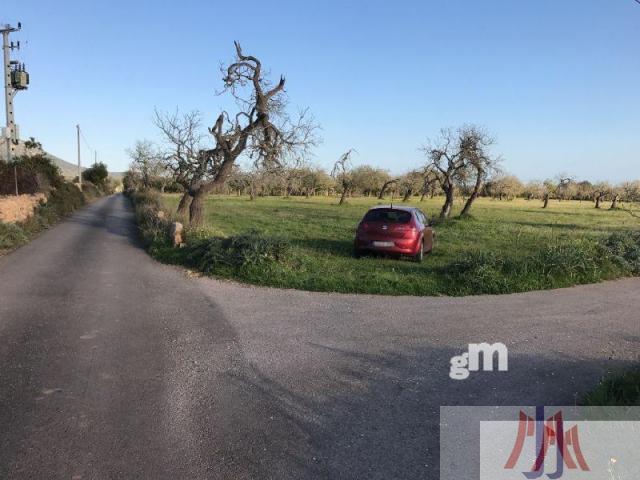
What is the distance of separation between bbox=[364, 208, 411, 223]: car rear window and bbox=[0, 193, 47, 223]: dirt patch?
1174 centimetres

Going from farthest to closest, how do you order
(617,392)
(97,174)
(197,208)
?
(97,174), (197,208), (617,392)

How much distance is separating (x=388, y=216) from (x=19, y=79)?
89.8ft

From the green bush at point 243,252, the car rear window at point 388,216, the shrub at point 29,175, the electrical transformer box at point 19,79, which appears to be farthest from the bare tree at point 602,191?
the electrical transformer box at point 19,79

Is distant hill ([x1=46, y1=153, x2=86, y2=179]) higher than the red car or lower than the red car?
higher

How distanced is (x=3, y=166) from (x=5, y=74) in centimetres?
1298

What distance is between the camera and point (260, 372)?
491 centimetres

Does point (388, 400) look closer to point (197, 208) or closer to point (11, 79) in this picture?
point (197, 208)

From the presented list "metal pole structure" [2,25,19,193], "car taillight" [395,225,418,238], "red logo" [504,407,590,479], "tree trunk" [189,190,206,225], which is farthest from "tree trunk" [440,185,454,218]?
"metal pole structure" [2,25,19,193]

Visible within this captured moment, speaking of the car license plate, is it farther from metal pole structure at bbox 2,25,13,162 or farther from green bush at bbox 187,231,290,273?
metal pole structure at bbox 2,25,13,162

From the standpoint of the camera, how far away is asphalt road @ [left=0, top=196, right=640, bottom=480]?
332 cm

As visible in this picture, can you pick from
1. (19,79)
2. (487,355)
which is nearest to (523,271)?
(487,355)

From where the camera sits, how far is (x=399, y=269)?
1043 centimetres

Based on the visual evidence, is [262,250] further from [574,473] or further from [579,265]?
[574,473]

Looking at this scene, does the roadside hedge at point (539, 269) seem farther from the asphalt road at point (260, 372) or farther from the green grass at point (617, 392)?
the green grass at point (617, 392)
